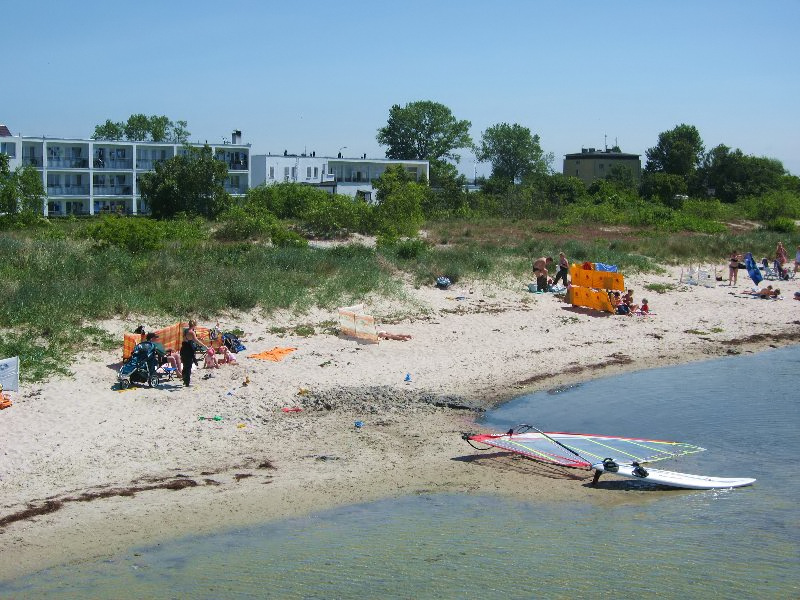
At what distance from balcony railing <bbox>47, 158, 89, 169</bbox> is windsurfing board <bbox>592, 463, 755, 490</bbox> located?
64594 millimetres

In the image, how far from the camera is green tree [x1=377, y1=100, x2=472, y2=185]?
111 metres

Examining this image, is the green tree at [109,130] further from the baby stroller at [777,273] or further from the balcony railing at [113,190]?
the baby stroller at [777,273]

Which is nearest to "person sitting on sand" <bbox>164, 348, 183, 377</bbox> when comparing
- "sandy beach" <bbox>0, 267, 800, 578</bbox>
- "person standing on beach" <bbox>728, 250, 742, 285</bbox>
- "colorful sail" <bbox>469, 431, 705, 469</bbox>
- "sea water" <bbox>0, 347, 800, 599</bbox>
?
"sandy beach" <bbox>0, 267, 800, 578</bbox>

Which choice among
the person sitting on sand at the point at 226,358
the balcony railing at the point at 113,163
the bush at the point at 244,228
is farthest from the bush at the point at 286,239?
the balcony railing at the point at 113,163

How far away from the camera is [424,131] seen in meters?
112

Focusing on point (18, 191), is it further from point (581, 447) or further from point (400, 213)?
point (581, 447)

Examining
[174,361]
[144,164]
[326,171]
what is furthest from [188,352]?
[326,171]

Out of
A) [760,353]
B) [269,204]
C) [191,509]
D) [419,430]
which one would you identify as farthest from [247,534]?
[269,204]

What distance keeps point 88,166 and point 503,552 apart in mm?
66142

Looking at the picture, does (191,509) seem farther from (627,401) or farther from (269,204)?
(269,204)

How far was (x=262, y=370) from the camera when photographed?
19.1 m

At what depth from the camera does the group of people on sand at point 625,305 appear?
2784cm

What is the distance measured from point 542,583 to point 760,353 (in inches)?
647

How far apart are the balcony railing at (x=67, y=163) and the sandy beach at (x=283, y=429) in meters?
52.5
